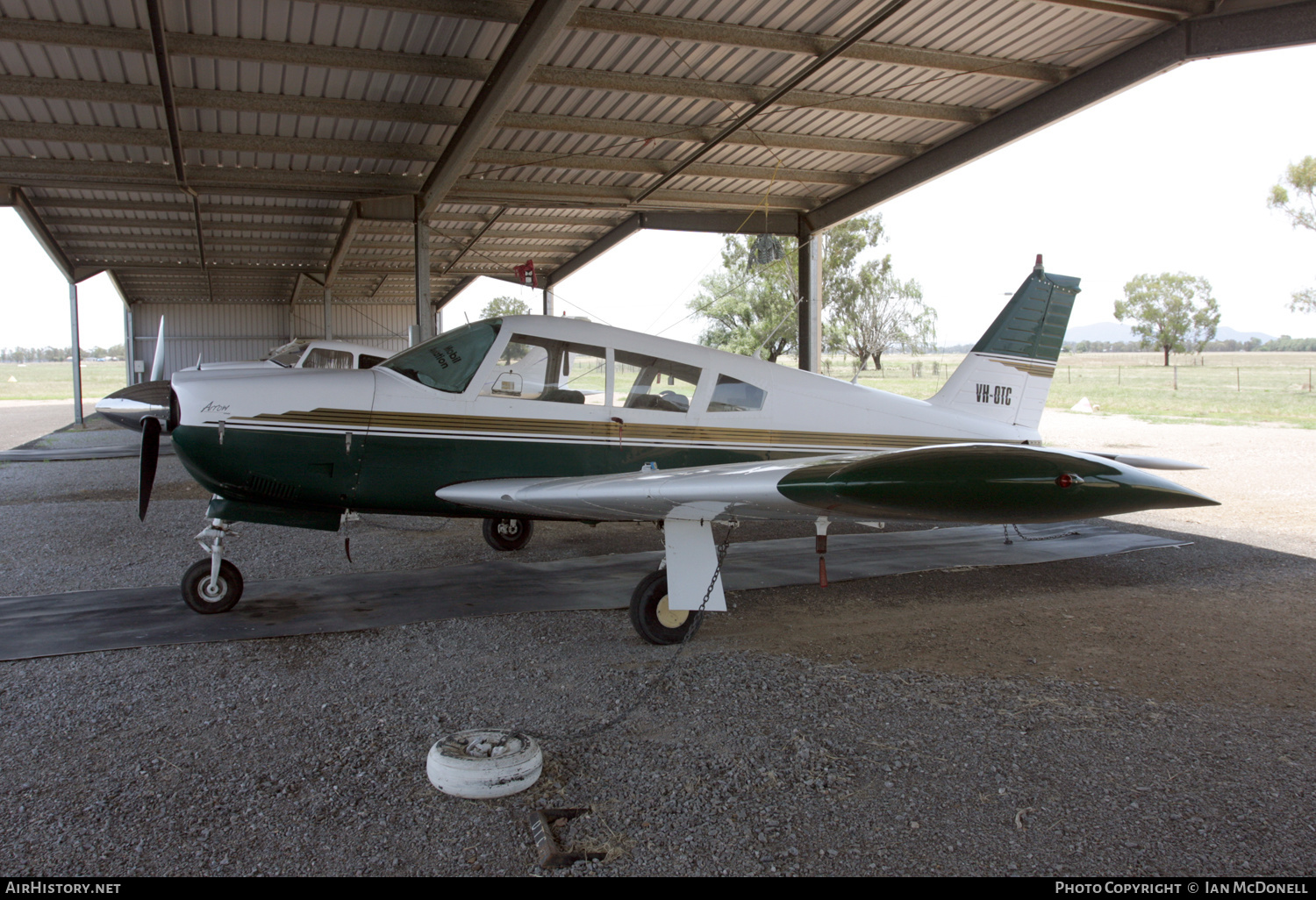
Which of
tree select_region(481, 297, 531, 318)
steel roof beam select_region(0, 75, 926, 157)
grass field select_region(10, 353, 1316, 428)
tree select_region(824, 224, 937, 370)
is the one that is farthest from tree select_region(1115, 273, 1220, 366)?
steel roof beam select_region(0, 75, 926, 157)

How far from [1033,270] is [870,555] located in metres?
2.94

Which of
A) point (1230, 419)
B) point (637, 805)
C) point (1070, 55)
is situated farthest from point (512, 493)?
point (1230, 419)

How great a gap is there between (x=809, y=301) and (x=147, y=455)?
12.2 meters

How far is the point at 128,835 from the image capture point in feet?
8.81

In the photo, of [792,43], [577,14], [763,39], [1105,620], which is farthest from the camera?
[792,43]

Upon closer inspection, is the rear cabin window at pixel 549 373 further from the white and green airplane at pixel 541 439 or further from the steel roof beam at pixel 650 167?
the steel roof beam at pixel 650 167

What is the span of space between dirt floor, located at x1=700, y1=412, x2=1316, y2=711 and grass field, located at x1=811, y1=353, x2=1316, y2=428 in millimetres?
18330

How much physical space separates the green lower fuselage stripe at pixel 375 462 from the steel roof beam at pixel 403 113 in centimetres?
661

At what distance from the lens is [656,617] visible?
485 cm

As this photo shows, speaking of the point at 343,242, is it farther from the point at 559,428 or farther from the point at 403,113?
the point at 559,428

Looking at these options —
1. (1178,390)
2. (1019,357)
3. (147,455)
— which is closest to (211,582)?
(147,455)

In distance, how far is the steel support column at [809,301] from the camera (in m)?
15.3

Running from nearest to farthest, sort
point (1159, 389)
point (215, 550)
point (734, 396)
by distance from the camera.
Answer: point (215, 550) → point (734, 396) → point (1159, 389)

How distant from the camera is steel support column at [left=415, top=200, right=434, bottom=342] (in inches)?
538
